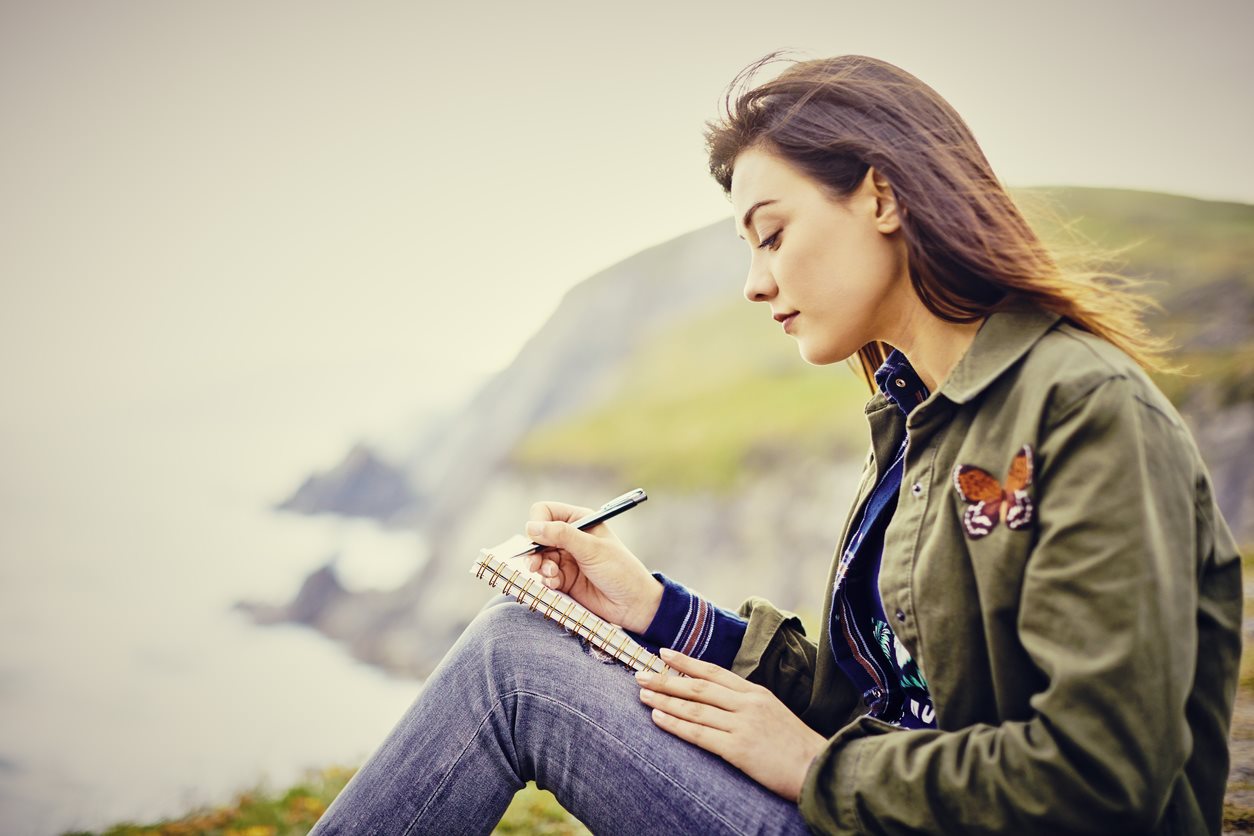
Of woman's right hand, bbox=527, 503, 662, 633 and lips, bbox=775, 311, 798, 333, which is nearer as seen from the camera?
lips, bbox=775, 311, 798, 333

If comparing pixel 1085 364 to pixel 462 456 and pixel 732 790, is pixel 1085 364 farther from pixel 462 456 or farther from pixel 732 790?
pixel 462 456

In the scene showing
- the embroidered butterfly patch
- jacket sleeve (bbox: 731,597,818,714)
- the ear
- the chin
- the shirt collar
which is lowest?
jacket sleeve (bbox: 731,597,818,714)

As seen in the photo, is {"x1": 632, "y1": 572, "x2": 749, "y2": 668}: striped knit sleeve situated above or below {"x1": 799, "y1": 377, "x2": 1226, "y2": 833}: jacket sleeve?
below

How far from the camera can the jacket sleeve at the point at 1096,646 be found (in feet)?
3.66

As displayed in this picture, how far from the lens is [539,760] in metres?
1.58

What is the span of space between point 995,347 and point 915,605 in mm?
480

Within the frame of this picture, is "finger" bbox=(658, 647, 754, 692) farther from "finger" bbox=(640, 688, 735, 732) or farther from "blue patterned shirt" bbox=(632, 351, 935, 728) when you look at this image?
"blue patterned shirt" bbox=(632, 351, 935, 728)

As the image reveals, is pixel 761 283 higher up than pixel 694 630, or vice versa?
pixel 761 283

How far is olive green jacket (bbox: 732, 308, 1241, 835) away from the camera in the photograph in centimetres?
112

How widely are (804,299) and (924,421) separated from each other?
14.7 inches

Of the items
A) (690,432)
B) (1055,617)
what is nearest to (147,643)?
(690,432)

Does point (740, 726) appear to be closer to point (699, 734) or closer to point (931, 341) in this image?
point (699, 734)

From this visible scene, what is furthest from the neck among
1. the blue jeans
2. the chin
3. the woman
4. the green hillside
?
the green hillside

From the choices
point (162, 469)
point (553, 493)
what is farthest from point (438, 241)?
point (162, 469)
